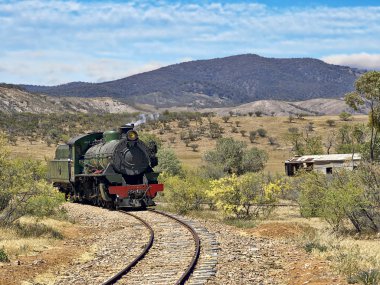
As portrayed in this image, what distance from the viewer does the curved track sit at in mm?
11434

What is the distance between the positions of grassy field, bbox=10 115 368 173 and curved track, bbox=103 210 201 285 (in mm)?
40600

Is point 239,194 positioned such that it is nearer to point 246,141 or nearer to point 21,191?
point 21,191

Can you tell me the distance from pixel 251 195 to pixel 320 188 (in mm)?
3534

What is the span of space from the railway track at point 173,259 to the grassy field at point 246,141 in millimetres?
40423

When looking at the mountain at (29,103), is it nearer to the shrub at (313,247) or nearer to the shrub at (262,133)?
the shrub at (262,133)

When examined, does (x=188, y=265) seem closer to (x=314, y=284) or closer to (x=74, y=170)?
(x=314, y=284)

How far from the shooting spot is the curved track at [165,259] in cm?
1143

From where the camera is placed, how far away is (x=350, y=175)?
69.8 feet

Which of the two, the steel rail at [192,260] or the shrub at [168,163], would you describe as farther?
the shrub at [168,163]

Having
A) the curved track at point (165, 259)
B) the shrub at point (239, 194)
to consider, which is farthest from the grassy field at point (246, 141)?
the curved track at point (165, 259)

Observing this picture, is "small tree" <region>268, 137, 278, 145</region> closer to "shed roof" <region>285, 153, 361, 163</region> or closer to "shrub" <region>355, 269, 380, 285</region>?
"shed roof" <region>285, 153, 361, 163</region>

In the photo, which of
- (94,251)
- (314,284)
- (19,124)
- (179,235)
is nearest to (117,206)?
(179,235)

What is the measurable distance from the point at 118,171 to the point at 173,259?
13336 mm

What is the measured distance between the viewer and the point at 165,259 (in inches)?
535
